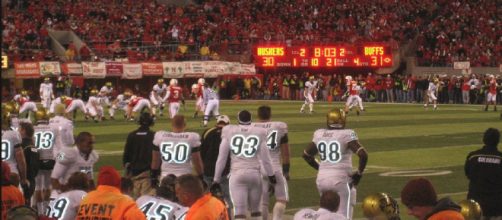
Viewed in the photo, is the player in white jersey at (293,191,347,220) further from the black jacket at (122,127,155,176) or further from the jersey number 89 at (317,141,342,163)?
the black jacket at (122,127,155,176)

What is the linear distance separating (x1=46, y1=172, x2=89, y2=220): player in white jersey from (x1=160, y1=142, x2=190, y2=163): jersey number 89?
2.77m

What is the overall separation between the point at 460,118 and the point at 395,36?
2089 cm

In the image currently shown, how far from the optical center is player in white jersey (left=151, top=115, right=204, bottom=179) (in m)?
11.1

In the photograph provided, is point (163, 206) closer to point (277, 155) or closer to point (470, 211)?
point (470, 211)

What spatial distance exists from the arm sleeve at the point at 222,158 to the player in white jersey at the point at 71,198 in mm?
2962

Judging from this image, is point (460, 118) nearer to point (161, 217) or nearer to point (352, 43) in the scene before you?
point (352, 43)

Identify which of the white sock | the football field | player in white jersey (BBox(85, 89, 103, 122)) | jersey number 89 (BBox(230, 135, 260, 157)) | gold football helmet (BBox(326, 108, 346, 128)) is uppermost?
gold football helmet (BBox(326, 108, 346, 128))

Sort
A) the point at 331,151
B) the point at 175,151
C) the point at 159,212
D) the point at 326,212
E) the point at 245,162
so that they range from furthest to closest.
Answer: the point at 175,151
the point at 245,162
the point at 331,151
the point at 159,212
the point at 326,212

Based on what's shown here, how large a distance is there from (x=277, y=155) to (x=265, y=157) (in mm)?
1015

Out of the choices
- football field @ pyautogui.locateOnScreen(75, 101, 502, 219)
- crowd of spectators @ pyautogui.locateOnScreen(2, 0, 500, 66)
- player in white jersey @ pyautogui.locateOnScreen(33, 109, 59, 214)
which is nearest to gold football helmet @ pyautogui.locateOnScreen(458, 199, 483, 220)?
football field @ pyautogui.locateOnScreen(75, 101, 502, 219)

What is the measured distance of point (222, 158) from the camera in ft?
36.6

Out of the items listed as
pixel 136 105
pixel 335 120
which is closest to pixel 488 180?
pixel 335 120

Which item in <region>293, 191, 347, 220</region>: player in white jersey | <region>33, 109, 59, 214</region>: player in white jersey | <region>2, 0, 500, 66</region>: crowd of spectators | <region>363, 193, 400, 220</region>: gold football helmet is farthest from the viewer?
<region>2, 0, 500, 66</region>: crowd of spectators

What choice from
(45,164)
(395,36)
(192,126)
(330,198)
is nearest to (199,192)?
(330,198)
